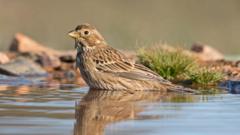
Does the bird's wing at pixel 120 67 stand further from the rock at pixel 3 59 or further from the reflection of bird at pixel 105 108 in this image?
the rock at pixel 3 59

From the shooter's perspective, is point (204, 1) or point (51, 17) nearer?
point (51, 17)

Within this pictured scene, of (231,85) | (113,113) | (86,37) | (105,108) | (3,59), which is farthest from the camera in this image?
(3,59)

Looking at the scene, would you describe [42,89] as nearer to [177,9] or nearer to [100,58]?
[100,58]

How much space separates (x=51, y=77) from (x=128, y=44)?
14.3 meters

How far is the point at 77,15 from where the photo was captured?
37344 millimetres

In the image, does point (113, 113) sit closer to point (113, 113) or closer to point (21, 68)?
point (113, 113)

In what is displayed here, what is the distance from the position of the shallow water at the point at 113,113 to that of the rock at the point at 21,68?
2.90 m

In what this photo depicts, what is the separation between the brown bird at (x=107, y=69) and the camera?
14.2m

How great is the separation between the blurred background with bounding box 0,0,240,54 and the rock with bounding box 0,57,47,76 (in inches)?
531

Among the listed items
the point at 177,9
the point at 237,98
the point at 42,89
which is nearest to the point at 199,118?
the point at 237,98

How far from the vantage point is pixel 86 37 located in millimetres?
15125

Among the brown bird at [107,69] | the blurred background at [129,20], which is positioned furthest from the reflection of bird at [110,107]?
the blurred background at [129,20]

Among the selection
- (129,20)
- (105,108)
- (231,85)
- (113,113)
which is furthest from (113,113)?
(129,20)

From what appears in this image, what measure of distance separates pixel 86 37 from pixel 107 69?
0.85 metres
